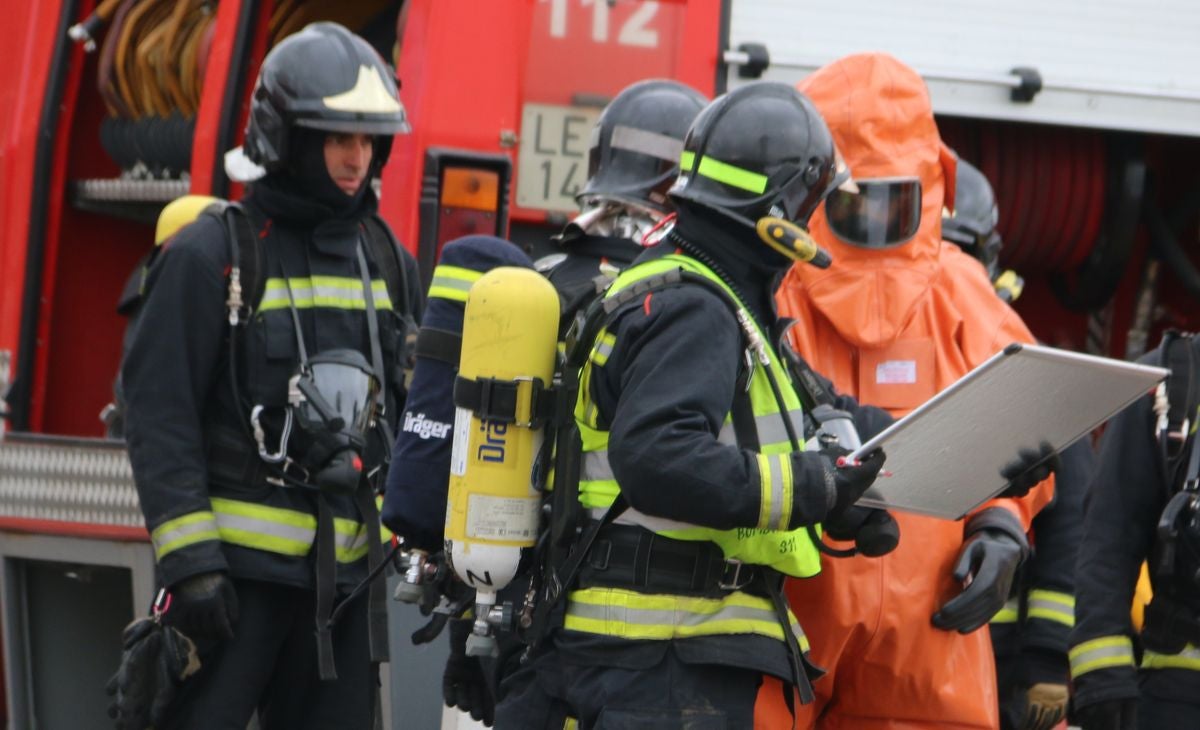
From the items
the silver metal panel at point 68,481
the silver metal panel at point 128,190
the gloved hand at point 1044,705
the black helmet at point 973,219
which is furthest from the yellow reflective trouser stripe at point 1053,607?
the silver metal panel at point 128,190

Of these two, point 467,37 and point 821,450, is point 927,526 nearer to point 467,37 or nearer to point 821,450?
point 821,450

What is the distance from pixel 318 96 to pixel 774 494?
5.19 feet

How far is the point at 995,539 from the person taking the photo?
3926 millimetres

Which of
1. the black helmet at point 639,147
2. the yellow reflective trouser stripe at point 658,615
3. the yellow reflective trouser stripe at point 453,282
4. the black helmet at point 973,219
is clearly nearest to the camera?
the yellow reflective trouser stripe at point 658,615

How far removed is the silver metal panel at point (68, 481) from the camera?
5.09 metres

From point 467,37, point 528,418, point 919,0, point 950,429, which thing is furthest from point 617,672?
point 919,0

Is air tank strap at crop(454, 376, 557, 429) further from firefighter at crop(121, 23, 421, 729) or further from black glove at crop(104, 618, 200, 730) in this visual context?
black glove at crop(104, 618, 200, 730)

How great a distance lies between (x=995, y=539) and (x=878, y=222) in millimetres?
665

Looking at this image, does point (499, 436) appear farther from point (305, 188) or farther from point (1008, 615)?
point (1008, 615)

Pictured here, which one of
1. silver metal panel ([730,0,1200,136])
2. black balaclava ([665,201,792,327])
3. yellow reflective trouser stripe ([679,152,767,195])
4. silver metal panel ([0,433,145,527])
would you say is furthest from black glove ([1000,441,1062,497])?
silver metal panel ([0,433,145,527])

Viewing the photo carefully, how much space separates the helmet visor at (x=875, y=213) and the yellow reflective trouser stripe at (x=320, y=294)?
0.97 meters

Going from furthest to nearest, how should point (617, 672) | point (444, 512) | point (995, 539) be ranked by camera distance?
point (995, 539) < point (444, 512) < point (617, 672)

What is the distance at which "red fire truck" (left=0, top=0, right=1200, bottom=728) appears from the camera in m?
5.14

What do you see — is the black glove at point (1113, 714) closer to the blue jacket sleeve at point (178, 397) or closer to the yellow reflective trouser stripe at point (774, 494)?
the yellow reflective trouser stripe at point (774, 494)
